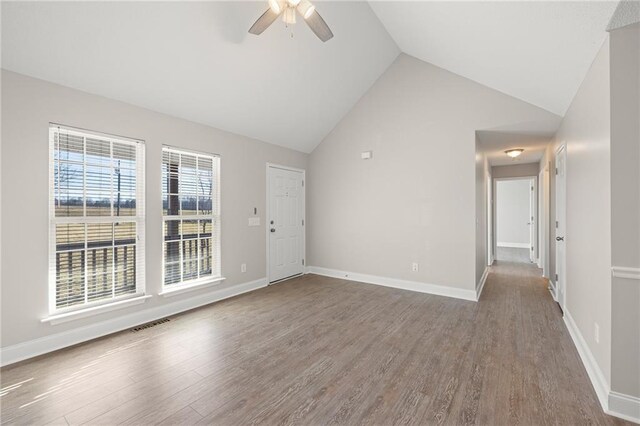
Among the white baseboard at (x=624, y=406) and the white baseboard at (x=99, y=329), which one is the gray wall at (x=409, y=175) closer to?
the white baseboard at (x=624, y=406)

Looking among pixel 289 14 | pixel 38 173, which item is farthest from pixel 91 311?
pixel 289 14

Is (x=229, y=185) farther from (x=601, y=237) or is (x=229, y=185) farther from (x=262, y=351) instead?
(x=601, y=237)

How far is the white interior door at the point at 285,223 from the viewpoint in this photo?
4.96 meters

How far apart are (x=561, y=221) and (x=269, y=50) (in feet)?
13.9

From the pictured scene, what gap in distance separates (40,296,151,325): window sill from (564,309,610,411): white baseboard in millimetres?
4200

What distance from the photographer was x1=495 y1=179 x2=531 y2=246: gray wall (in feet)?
30.2

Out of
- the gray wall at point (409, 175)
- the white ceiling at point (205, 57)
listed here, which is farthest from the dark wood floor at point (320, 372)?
the white ceiling at point (205, 57)

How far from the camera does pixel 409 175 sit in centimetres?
448

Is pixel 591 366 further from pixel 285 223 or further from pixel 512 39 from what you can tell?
pixel 285 223

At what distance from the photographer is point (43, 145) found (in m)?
2.54

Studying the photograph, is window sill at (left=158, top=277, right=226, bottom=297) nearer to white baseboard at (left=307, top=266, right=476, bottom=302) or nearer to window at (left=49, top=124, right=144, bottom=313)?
window at (left=49, top=124, right=144, bottom=313)

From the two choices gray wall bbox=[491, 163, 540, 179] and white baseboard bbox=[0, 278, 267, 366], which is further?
gray wall bbox=[491, 163, 540, 179]

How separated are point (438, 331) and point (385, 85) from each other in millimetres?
3832

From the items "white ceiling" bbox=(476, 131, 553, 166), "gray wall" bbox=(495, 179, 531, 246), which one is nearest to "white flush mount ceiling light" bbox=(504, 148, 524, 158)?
"white ceiling" bbox=(476, 131, 553, 166)
